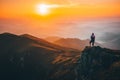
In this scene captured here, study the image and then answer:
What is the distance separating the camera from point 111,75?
7347 inches

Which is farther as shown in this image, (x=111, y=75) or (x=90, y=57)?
(x=90, y=57)

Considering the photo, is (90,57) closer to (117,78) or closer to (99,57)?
(99,57)

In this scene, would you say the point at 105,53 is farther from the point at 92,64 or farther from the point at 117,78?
the point at 117,78

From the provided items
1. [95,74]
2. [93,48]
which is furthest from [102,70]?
[93,48]

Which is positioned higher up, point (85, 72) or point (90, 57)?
point (90, 57)

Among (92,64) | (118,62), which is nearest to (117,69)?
(118,62)

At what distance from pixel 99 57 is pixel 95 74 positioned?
14.3 meters

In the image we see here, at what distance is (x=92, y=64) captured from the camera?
197 meters

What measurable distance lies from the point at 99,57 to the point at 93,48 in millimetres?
8861

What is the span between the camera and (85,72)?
198 meters

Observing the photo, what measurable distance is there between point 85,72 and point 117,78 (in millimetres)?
29215

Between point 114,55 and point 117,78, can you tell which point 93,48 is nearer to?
point 114,55

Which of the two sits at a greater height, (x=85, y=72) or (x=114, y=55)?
(x=114, y=55)

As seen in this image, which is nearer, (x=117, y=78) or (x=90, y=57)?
(x=117, y=78)
